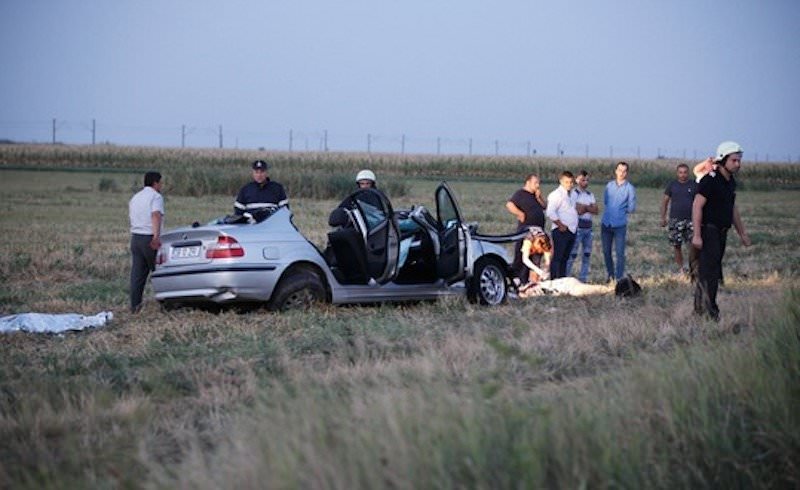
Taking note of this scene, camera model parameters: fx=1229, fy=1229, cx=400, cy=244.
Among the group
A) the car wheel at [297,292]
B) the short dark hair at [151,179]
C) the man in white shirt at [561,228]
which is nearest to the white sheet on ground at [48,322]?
the car wheel at [297,292]

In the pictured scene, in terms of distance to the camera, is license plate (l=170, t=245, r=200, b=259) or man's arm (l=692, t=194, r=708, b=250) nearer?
man's arm (l=692, t=194, r=708, b=250)

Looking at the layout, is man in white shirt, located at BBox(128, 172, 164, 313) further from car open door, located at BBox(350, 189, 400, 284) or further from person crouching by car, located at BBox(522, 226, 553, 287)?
person crouching by car, located at BBox(522, 226, 553, 287)

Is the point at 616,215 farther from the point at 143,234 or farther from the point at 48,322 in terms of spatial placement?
the point at 48,322

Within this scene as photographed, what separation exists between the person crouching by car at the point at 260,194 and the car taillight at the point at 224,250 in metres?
1.63

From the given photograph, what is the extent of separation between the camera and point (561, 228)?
17.4m

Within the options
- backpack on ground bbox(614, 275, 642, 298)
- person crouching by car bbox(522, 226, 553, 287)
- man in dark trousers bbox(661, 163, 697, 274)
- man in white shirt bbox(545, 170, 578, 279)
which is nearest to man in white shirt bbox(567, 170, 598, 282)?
man in white shirt bbox(545, 170, 578, 279)

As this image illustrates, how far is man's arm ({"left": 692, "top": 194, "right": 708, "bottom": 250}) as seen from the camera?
38.4ft

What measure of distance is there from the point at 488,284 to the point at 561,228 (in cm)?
268

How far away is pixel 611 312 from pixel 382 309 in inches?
104

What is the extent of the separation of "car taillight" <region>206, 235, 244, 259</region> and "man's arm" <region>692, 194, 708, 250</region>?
15.1 feet

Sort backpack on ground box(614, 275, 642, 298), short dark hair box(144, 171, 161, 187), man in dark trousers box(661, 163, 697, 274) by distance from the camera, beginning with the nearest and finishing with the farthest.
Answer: short dark hair box(144, 171, 161, 187)
backpack on ground box(614, 275, 642, 298)
man in dark trousers box(661, 163, 697, 274)

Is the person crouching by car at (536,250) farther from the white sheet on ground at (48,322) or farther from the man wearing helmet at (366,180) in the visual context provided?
the white sheet on ground at (48,322)

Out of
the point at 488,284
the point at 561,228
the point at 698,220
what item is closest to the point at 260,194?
the point at 488,284

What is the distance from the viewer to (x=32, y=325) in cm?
1204
